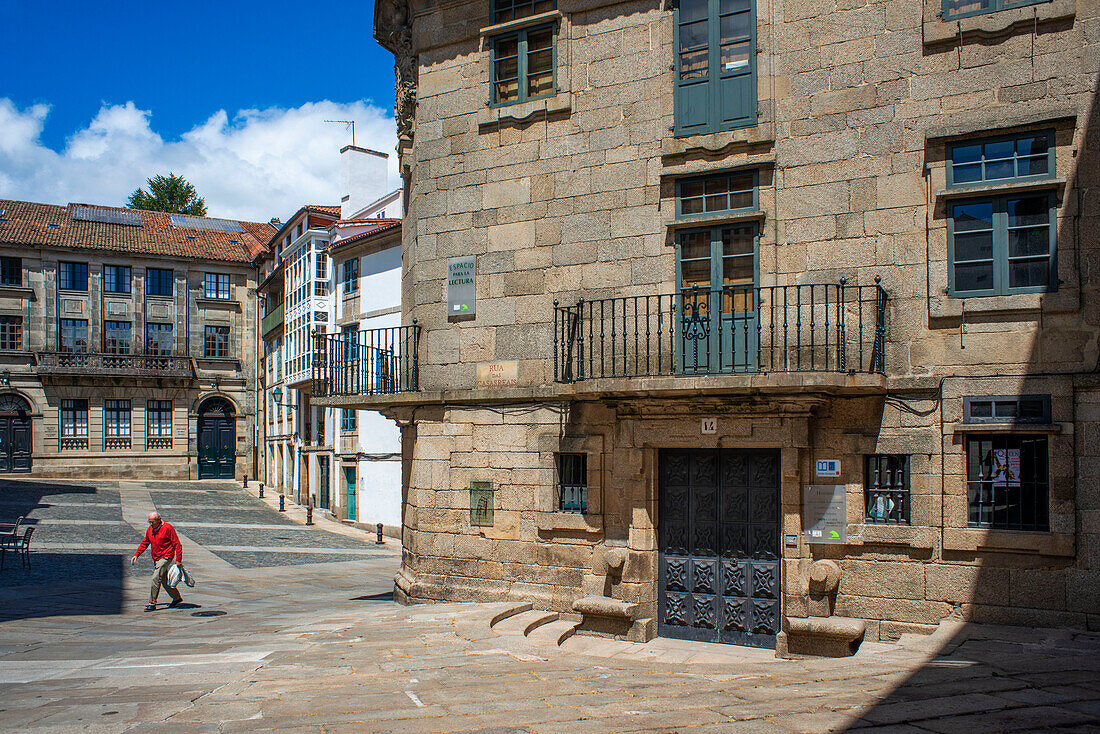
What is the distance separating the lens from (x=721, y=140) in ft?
34.3

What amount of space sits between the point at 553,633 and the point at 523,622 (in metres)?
0.41

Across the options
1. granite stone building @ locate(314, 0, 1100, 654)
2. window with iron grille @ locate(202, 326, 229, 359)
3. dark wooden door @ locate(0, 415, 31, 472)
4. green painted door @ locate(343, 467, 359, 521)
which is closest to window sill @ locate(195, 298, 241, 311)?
window with iron grille @ locate(202, 326, 229, 359)

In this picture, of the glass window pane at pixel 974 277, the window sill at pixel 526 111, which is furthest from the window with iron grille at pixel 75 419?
the glass window pane at pixel 974 277

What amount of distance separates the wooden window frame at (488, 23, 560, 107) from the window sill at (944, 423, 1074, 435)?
20.7 ft

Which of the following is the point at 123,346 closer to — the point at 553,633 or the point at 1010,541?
the point at 553,633

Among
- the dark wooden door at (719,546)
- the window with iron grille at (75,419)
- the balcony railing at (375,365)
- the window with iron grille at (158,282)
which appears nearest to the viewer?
the dark wooden door at (719,546)

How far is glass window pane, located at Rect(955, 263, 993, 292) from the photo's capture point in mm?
9258

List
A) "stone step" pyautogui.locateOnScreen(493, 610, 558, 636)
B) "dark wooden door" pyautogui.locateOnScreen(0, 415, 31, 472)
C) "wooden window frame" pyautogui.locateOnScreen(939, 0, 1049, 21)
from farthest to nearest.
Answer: "dark wooden door" pyautogui.locateOnScreen(0, 415, 31, 472) < "stone step" pyautogui.locateOnScreen(493, 610, 558, 636) < "wooden window frame" pyautogui.locateOnScreen(939, 0, 1049, 21)

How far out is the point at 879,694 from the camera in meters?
6.54

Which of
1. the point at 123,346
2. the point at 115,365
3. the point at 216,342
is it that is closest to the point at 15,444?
the point at 115,365

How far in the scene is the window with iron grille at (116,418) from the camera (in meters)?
41.2

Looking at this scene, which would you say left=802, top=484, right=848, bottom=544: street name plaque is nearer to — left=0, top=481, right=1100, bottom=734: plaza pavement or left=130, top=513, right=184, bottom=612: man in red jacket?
left=0, top=481, right=1100, bottom=734: plaza pavement

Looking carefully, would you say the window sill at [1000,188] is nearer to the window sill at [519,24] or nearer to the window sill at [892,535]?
the window sill at [892,535]

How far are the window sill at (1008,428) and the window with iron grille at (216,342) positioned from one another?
41.2 m
